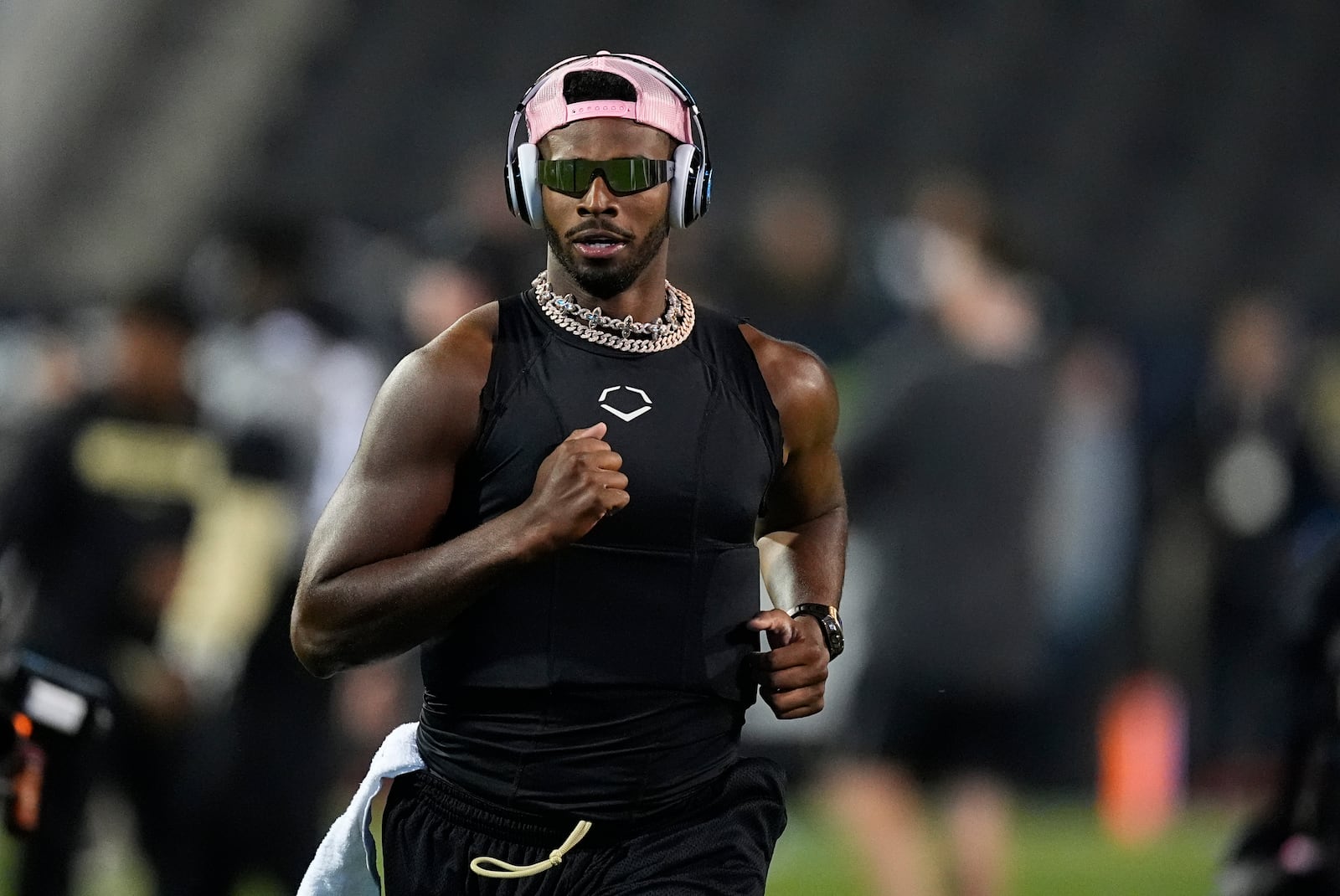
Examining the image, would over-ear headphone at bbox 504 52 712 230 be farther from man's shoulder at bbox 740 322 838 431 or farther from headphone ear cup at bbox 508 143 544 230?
man's shoulder at bbox 740 322 838 431

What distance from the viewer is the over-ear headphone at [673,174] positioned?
3.54 m

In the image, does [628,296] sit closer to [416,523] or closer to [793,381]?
[793,381]

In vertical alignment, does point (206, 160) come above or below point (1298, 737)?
above

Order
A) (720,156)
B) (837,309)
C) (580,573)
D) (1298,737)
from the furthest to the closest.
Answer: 1. (720,156)
2. (837,309)
3. (1298,737)
4. (580,573)

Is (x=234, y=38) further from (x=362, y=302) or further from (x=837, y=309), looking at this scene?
(x=837, y=309)

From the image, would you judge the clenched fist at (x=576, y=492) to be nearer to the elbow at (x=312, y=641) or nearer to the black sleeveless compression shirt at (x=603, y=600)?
the black sleeveless compression shirt at (x=603, y=600)

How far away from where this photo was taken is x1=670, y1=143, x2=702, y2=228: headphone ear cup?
3533 mm

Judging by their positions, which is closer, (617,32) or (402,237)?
(402,237)

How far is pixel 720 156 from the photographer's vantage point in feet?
50.1

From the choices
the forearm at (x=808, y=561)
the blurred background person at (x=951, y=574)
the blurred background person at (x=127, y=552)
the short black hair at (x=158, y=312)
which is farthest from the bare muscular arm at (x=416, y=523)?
the blurred background person at (x=951, y=574)

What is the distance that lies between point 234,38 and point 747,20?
13.6 feet

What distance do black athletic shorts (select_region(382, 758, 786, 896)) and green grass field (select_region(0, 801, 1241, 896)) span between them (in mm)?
4134

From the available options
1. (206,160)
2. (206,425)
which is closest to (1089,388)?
(206,425)

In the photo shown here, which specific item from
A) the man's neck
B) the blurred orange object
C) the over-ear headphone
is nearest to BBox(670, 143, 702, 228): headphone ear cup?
the over-ear headphone
